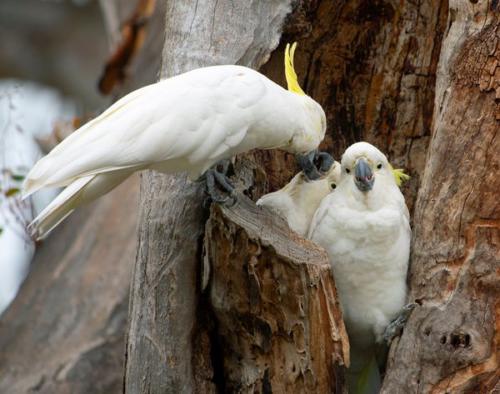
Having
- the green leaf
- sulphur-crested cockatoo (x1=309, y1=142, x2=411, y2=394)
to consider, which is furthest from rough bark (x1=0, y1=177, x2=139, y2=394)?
sulphur-crested cockatoo (x1=309, y1=142, x2=411, y2=394)

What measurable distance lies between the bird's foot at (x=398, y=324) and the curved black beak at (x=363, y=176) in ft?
1.36

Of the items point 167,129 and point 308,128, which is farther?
point 308,128

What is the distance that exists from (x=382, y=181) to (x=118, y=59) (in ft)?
11.5

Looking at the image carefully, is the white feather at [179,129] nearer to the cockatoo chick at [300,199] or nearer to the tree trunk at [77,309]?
the cockatoo chick at [300,199]

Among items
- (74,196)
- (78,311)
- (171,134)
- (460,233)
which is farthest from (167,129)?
(78,311)

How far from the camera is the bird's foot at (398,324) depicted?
3088mm

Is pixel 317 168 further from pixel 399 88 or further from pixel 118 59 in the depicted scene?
pixel 118 59

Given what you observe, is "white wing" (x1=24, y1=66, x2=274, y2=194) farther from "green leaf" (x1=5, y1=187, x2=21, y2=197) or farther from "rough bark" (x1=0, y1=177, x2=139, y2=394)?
"rough bark" (x1=0, y1=177, x2=139, y2=394)

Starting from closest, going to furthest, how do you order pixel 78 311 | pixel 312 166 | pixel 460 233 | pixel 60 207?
1. pixel 60 207
2. pixel 460 233
3. pixel 312 166
4. pixel 78 311

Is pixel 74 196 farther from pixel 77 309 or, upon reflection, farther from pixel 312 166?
pixel 77 309

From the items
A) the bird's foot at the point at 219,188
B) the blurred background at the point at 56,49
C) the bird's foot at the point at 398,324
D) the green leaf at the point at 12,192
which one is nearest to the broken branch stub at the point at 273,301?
the bird's foot at the point at 219,188

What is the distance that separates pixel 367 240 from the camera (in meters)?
3.15

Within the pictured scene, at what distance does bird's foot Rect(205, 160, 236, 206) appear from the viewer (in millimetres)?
3068

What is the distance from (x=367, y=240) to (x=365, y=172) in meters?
0.23
